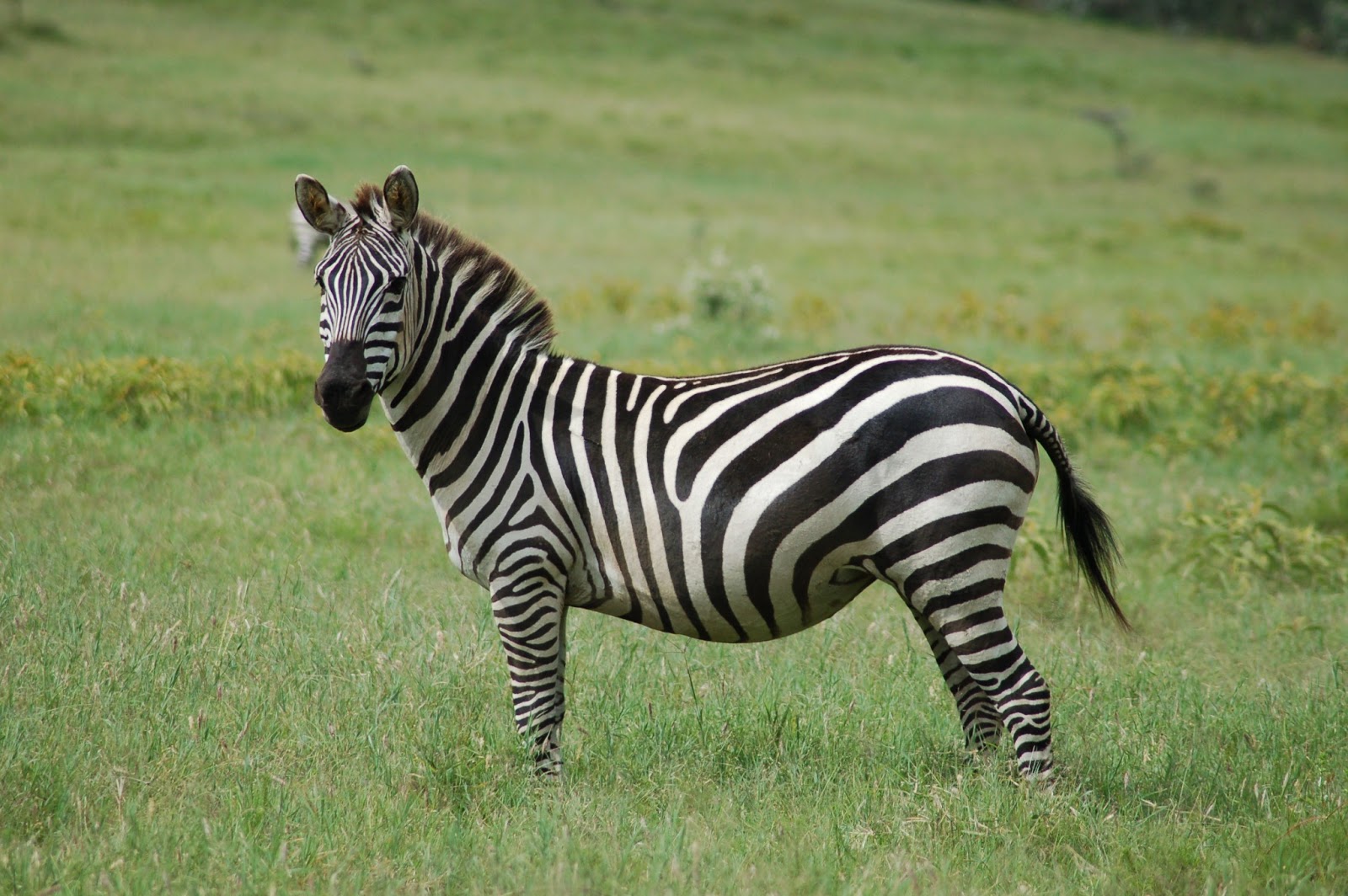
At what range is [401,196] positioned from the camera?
460cm

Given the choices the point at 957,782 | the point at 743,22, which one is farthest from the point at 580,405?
the point at 743,22

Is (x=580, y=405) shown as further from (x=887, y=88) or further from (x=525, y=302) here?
(x=887, y=88)

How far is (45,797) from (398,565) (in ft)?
10.1

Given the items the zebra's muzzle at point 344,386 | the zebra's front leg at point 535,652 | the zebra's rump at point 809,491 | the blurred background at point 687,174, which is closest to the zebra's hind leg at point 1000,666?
the zebra's rump at point 809,491

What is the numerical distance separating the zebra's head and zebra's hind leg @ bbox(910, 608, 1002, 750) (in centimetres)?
235

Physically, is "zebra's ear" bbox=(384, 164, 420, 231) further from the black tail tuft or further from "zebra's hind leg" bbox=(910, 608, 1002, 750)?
the black tail tuft

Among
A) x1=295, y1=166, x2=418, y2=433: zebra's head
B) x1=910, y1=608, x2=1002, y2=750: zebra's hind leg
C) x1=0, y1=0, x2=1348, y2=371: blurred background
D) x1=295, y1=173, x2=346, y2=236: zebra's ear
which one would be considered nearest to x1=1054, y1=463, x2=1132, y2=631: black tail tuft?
x1=910, y1=608, x2=1002, y2=750: zebra's hind leg

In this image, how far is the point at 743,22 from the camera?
55.7m

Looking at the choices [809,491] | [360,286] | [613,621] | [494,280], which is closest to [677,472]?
[809,491]

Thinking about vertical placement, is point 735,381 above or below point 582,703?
above

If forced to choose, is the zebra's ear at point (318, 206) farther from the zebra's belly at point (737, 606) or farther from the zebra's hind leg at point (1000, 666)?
the zebra's hind leg at point (1000, 666)

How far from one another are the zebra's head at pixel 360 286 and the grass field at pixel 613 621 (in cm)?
141

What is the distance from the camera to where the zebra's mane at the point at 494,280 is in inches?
191

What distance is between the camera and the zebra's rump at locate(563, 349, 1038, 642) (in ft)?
14.1
